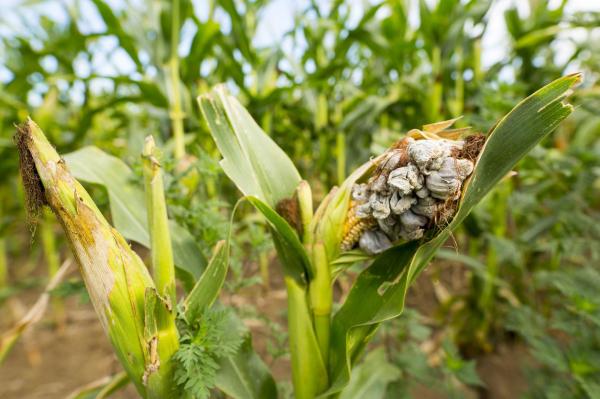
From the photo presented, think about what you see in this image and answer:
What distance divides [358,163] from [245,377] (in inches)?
53.8

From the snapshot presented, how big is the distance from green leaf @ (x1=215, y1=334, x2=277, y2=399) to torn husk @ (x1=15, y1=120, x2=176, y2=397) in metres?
0.15

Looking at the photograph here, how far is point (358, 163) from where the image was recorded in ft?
6.33

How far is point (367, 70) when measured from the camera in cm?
225

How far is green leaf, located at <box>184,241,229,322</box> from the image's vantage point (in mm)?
598

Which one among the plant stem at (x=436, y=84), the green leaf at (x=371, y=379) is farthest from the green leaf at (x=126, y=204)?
the plant stem at (x=436, y=84)

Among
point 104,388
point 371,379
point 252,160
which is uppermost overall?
point 252,160

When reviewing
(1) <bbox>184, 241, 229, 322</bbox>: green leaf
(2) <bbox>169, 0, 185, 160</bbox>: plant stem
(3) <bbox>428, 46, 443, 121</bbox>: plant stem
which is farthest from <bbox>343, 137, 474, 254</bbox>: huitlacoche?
(3) <bbox>428, 46, 443, 121</bbox>: plant stem

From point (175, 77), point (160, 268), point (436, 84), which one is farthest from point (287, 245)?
point (436, 84)

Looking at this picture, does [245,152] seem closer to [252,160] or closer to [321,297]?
[252,160]

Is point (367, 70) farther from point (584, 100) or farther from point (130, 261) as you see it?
point (130, 261)

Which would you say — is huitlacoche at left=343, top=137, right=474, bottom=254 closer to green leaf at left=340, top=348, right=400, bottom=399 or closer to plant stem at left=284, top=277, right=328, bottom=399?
plant stem at left=284, top=277, right=328, bottom=399

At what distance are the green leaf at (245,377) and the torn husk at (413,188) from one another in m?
0.34

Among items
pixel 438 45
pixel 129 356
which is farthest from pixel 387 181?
pixel 438 45

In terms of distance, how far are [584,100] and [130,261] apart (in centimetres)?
171
